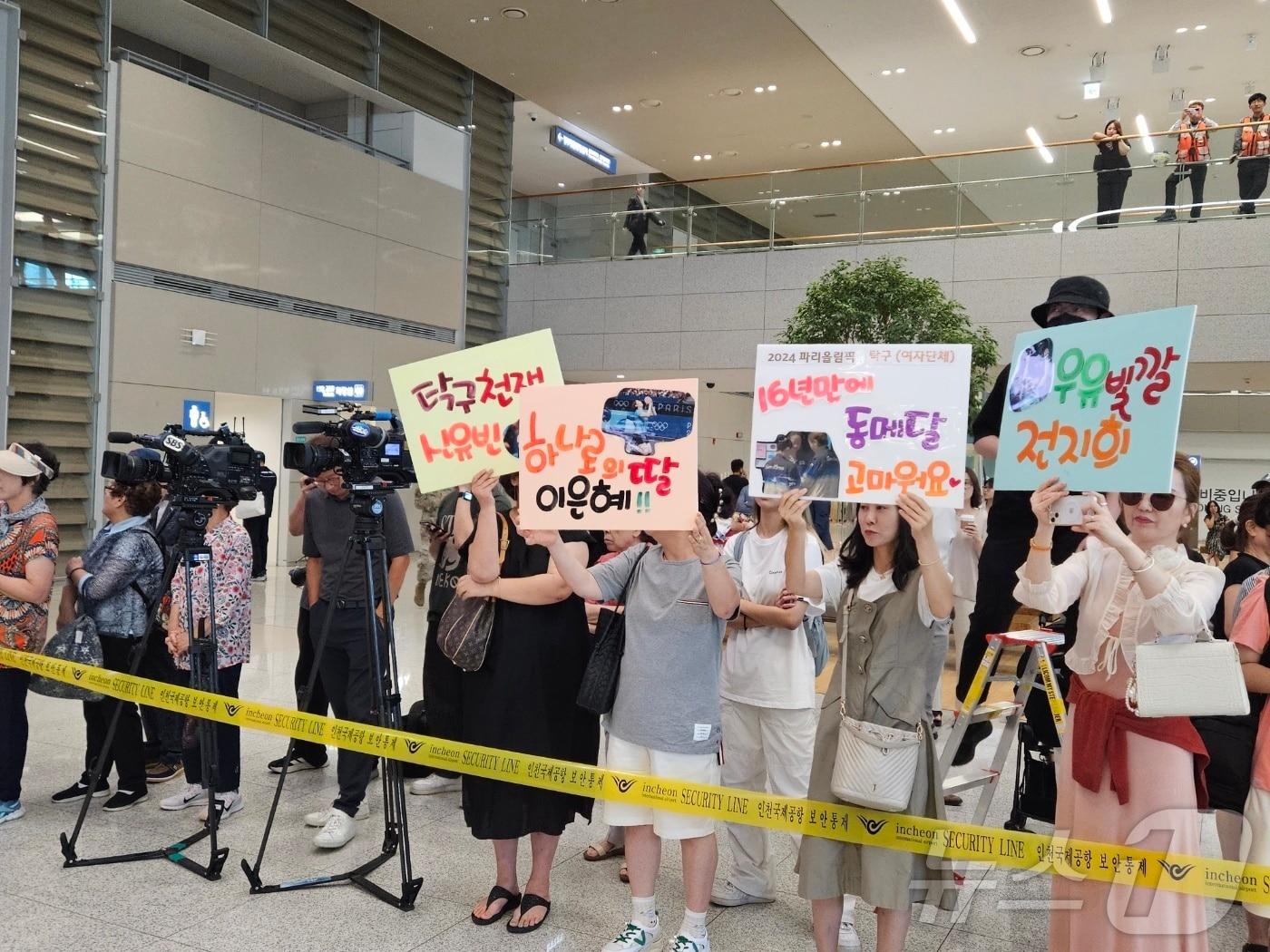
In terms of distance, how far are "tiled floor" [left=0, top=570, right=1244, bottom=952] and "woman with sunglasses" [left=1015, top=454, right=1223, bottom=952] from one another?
883mm

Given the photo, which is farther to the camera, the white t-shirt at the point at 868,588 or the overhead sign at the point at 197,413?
the overhead sign at the point at 197,413

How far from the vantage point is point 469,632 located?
3031 millimetres

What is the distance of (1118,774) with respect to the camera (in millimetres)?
2277

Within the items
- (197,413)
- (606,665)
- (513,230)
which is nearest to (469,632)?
(606,665)

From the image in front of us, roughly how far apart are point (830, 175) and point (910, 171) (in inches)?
41.4

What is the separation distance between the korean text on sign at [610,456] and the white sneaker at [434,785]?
218cm

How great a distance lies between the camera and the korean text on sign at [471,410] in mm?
2947

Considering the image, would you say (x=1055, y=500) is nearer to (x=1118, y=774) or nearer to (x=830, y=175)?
(x=1118, y=774)

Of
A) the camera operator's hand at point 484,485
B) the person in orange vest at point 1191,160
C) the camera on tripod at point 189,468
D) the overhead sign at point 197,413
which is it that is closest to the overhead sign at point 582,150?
the overhead sign at point 197,413

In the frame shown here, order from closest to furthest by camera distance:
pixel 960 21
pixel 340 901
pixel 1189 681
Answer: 1. pixel 1189 681
2. pixel 340 901
3. pixel 960 21

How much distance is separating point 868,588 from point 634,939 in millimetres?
1178

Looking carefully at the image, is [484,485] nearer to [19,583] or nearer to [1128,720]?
[1128,720]

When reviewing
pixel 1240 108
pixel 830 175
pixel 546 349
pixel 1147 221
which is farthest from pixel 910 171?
pixel 546 349

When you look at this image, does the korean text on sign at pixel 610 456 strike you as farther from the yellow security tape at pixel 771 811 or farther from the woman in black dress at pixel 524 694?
the yellow security tape at pixel 771 811
